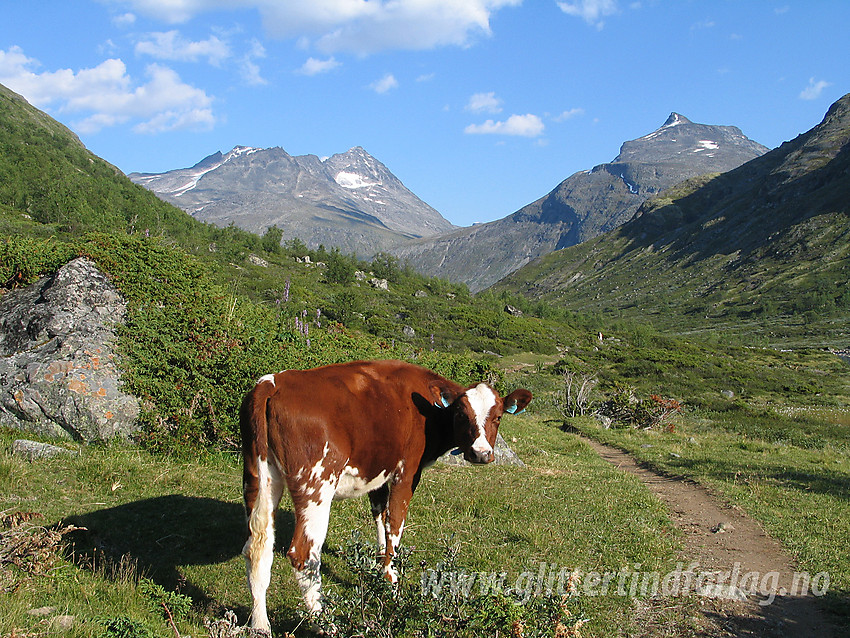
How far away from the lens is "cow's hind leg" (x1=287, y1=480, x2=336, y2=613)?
512 cm

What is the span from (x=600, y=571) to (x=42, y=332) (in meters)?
9.52

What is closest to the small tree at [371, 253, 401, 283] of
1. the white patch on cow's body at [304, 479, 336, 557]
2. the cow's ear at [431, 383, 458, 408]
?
the cow's ear at [431, 383, 458, 408]

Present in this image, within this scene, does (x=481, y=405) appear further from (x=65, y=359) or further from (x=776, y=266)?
(x=776, y=266)

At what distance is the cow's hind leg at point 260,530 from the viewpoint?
4.95 meters

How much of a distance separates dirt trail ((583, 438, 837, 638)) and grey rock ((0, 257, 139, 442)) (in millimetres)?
8638

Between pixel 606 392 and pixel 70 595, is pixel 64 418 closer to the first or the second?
pixel 70 595

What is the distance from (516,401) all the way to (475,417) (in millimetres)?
849

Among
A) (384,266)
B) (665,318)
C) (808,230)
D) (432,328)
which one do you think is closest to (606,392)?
(432,328)

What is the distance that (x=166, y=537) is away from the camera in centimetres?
688

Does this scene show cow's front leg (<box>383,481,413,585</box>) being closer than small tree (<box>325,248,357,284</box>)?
Yes

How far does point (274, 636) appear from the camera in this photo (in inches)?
200

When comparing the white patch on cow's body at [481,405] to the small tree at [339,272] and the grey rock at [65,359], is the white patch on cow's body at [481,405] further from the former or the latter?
the small tree at [339,272]

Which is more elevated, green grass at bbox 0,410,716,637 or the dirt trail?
the dirt trail

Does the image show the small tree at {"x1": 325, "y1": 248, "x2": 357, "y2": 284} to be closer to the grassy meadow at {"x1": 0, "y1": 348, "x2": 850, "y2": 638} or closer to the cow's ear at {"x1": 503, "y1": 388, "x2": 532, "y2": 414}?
the grassy meadow at {"x1": 0, "y1": 348, "x2": 850, "y2": 638}
